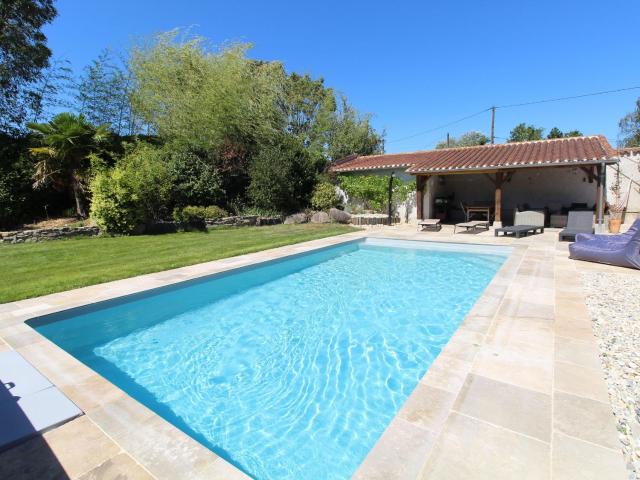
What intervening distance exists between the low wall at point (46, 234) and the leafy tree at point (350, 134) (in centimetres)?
1506

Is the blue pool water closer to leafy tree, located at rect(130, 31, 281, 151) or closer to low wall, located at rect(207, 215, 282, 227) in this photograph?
low wall, located at rect(207, 215, 282, 227)

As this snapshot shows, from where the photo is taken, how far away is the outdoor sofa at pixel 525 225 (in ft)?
34.3

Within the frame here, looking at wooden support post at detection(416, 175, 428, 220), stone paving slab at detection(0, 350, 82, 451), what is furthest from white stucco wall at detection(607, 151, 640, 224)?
stone paving slab at detection(0, 350, 82, 451)

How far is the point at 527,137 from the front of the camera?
36.6 metres

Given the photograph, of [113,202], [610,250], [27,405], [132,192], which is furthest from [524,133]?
[27,405]

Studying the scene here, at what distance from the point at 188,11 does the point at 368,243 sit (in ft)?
40.8

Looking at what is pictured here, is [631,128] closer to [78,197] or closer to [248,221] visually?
[248,221]

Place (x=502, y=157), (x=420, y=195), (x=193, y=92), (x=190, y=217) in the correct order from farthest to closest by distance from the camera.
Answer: (x=193, y=92)
(x=420, y=195)
(x=502, y=157)
(x=190, y=217)

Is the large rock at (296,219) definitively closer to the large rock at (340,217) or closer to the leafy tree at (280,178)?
the leafy tree at (280,178)

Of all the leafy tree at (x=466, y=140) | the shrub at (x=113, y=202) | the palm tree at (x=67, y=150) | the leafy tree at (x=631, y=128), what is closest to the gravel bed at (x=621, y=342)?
the shrub at (x=113, y=202)

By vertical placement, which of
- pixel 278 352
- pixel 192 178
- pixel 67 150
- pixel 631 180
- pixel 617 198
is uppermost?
pixel 67 150

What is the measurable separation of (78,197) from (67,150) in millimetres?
1708

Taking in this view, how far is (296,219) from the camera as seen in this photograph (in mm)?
14969

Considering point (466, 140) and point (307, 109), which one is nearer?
point (307, 109)
